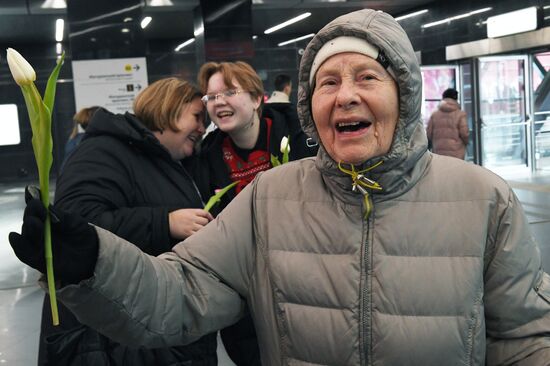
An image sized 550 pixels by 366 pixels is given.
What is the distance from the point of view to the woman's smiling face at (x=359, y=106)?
1385 millimetres

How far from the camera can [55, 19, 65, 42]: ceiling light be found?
49.7 ft

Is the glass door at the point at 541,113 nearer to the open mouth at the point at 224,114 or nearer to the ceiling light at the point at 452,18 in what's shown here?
the ceiling light at the point at 452,18

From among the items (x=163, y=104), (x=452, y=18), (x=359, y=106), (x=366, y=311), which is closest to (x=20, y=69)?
(x=359, y=106)

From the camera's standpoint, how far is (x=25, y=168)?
17016 mm

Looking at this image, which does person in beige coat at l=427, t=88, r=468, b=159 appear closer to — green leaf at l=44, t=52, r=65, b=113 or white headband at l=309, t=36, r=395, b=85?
white headband at l=309, t=36, r=395, b=85

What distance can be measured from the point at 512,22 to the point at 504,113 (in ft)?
6.28

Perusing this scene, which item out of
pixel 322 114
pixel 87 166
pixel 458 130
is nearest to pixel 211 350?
pixel 87 166

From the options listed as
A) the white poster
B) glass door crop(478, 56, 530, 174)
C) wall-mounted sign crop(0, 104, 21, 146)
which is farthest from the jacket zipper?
wall-mounted sign crop(0, 104, 21, 146)

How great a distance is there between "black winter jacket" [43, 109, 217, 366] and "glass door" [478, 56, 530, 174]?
11884mm

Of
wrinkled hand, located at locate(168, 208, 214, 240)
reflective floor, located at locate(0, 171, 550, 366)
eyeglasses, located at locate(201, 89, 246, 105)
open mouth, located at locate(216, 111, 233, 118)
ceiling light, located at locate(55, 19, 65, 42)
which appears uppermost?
ceiling light, located at locate(55, 19, 65, 42)

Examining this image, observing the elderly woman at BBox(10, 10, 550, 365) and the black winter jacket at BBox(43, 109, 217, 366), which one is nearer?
the elderly woman at BBox(10, 10, 550, 365)

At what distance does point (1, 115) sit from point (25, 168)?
1.43 m

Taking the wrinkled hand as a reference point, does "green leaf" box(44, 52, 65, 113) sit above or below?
above

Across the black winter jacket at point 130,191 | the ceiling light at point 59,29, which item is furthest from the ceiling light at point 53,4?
the black winter jacket at point 130,191
